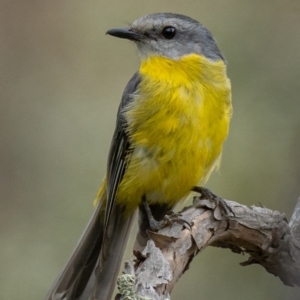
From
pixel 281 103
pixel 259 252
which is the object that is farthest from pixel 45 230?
pixel 259 252

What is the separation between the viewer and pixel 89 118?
7504mm

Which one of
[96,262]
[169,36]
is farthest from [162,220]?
[169,36]

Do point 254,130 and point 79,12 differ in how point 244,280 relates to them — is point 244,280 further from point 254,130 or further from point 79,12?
point 79,12

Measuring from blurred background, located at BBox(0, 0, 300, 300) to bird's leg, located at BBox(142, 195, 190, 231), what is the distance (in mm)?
930

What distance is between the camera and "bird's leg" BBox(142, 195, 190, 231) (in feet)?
14.6

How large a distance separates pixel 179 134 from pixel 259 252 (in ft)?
2.91

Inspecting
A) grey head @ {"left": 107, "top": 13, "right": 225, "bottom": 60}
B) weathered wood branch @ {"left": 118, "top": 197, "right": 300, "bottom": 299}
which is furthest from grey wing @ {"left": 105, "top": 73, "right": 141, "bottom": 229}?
weathered wood branch @ {"left": 118, "top": 197, "right": 300, "bottom": 299}

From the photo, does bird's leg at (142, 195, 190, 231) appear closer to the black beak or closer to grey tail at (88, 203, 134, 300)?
grey tail at (88, 203, 134, 300)

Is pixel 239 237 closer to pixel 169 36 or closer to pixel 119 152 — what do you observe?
pixel 119 152

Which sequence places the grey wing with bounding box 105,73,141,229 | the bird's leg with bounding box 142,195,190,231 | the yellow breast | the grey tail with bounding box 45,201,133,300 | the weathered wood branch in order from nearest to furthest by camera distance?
the weathered wood branch, the bird's leg with bounding box 142,195,190,231, the yellow breast, the grey tail with bounding box 45,201,133,300, the grey wing with bounding box 105,73,141,229

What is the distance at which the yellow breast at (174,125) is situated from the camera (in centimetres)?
496

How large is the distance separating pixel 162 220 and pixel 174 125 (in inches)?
23.9

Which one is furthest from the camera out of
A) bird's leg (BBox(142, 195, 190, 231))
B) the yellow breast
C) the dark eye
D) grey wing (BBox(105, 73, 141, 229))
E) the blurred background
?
the blurred background

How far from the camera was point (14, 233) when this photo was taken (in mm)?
6977
